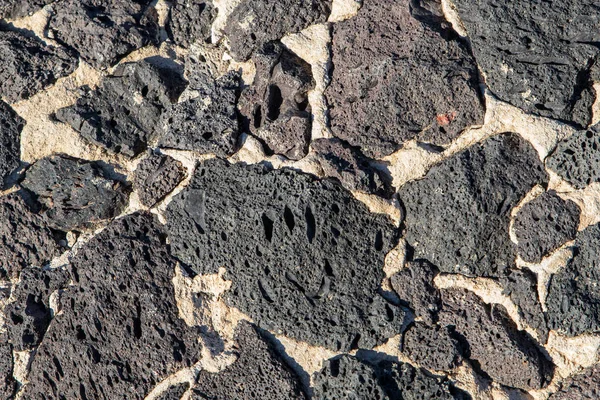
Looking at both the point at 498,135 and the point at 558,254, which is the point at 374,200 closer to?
the point at 498,135

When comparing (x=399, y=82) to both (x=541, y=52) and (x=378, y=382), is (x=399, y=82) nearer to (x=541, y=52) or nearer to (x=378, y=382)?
(x=541, y=52)

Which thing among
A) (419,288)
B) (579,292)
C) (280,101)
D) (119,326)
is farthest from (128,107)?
(579,292)

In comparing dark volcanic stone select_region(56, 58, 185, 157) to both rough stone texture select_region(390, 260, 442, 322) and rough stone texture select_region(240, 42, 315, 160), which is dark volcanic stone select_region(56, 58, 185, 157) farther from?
rough stone texture select_region(390, 260, 442, 322)

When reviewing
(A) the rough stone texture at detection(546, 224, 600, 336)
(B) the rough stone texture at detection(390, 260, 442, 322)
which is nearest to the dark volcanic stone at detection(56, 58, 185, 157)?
(B) the rough stone texture at detection(390, 260, 442, 322)

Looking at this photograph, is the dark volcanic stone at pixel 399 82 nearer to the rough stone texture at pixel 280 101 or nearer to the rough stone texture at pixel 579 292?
the rough stone texture at pixel 280 101

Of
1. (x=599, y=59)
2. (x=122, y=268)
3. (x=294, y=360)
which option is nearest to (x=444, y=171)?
(x=599, y=59)

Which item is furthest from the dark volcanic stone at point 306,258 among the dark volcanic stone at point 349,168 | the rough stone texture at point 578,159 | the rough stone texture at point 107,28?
the rough stone texture at point 107,28

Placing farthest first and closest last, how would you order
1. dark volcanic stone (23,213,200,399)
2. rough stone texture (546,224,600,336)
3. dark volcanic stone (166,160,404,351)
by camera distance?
dark volcanic stone (23,213,200,399), dark volcanic stone (166,160,404,351), rough stone texture (546,224,600,336)
